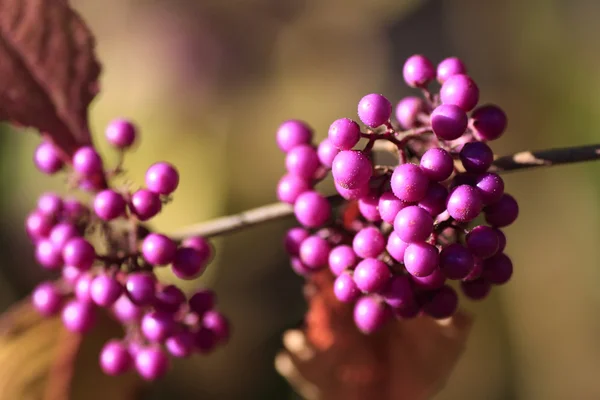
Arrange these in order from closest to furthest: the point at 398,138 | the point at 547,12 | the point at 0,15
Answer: the point at 398,138 < the point at 0,15 < the point at 547,12

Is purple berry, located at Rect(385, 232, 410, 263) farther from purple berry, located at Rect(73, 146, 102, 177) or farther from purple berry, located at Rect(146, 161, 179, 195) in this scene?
purple berry, located at Rect(73, 146, 102, 177)

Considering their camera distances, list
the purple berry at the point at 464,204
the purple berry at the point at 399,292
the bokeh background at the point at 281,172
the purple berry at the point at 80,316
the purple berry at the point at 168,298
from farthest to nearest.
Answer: the bokeh background at the point at 281,172, the purple berry at the point at 80,316, the purple berry at the point at 168,298, the purple berry at the point at 399,292, the purple berry at the point at 464,204

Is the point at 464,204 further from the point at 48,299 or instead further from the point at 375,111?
the point at 48,299

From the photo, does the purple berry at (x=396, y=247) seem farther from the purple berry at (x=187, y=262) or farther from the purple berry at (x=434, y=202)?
the purple berry at (x=187, y=262)

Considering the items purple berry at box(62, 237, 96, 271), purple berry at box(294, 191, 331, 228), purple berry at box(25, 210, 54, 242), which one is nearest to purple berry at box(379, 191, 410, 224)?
purple berry at box(294, 191, 331, 228)

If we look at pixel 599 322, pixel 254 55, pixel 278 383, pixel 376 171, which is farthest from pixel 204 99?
pixel 376 171

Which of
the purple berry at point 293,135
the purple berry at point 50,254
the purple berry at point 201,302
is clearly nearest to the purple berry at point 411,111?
the purple berry at point 293,135

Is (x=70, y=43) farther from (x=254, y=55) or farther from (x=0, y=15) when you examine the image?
(x=254, y=55)
